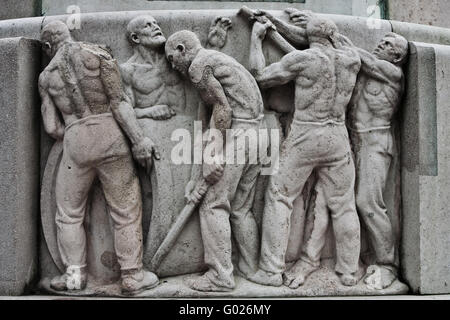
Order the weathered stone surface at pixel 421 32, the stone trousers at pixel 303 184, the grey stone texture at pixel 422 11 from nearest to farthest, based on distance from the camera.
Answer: the stone trousers at pixel 303 184 → the weathered stone surface at pixel 421 32 → the grey stone texture at pixel 422 11

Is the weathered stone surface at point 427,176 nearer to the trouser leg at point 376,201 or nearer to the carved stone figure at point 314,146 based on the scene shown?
the trouser leg at point 376,201

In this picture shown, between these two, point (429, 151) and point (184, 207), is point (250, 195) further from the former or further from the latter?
point (429, 151)

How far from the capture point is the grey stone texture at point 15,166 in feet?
15.4

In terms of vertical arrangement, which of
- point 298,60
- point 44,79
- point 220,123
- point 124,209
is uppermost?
point 298,60

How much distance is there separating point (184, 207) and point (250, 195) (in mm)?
541

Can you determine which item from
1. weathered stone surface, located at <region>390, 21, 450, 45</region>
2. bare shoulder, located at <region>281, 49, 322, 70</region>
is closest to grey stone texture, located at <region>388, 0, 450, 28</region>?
weathered stone surface, located at <region>390, 21, 450, 45</region>

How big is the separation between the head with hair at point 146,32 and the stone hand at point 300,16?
1.08 meters

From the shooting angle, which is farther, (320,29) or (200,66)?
(320,29)

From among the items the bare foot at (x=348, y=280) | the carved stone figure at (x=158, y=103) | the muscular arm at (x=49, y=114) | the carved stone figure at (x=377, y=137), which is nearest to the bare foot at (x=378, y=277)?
the carved stone figure at (x=377, y=137)

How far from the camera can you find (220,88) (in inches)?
181

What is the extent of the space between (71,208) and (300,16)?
2.43 meters

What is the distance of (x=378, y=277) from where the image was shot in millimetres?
4770

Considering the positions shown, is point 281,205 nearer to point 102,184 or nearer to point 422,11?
point 102,184

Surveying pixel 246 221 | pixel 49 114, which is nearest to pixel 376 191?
pixel 246 221
